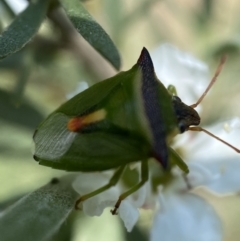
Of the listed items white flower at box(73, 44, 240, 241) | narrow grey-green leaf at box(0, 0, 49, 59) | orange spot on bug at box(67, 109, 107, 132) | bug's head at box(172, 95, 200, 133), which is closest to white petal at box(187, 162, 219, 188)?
white flower at box(73, 44, 240, 241)

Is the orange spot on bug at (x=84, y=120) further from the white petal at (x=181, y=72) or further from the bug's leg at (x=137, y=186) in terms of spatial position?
the white petal at (x=181, y=72)

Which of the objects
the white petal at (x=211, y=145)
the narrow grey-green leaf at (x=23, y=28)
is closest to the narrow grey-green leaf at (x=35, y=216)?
the narrow grey-green leaf at (x=23, y=28)

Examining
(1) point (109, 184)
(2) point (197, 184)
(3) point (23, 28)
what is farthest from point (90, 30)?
(2) point (197, 184)

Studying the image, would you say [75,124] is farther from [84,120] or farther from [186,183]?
[186,183]

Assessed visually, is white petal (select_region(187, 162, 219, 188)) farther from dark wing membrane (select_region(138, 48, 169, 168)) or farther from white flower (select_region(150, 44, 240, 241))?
dark wing membrane (select_region(138, 48, 169, 168))

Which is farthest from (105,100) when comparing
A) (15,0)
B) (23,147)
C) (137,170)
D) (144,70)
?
(15,0)

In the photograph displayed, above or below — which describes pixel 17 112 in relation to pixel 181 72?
above
